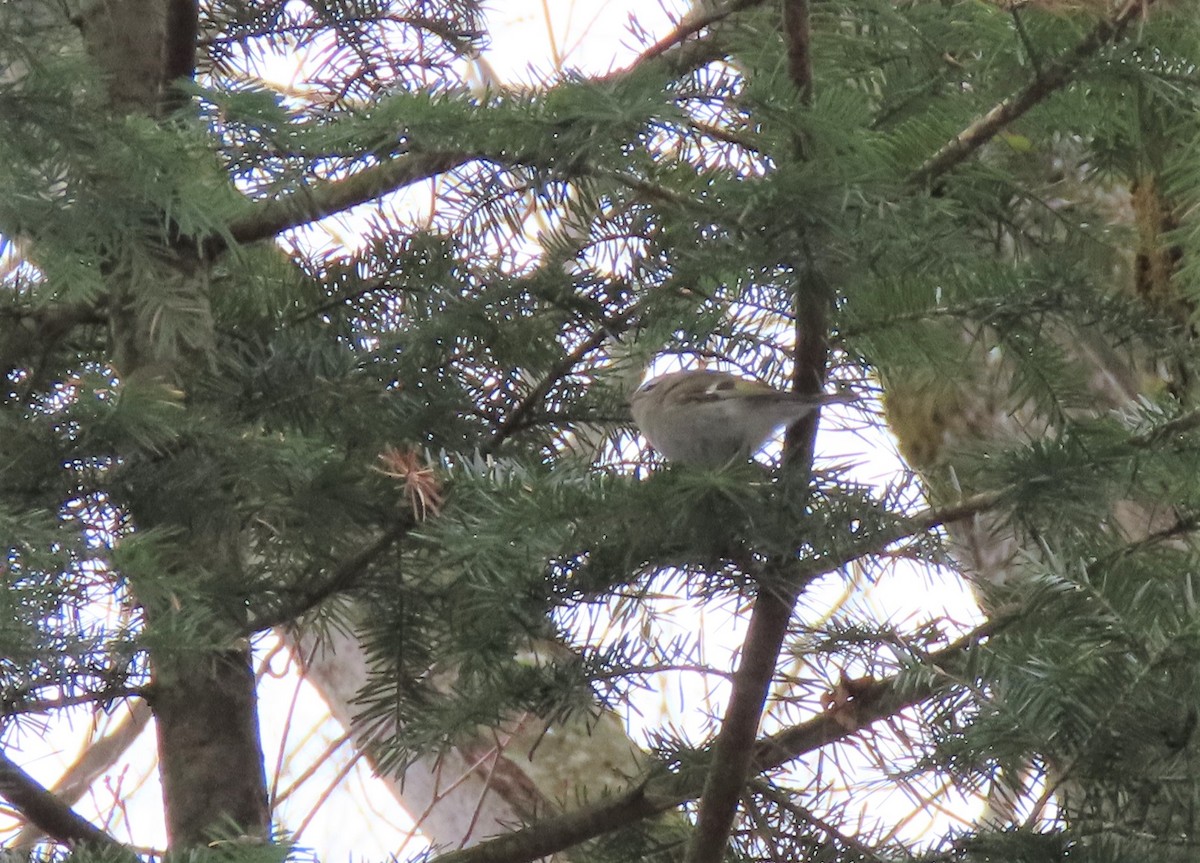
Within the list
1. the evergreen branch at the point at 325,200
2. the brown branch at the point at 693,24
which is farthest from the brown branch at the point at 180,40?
the brown branch at the point at 693,24

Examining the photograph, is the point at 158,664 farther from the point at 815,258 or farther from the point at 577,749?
the point at 577,749

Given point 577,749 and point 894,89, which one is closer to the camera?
point 894,89

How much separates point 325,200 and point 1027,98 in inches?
40.4

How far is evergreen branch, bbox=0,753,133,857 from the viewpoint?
1650 mm

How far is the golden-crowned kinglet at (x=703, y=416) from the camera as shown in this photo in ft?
6.06

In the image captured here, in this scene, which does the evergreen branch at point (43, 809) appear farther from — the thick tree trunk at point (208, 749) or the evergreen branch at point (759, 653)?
the evergreen branch at point (759, 653)

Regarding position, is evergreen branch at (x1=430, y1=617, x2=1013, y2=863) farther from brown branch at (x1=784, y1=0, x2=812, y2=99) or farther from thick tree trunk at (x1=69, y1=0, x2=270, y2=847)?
brown branch at (x1=784, y1=0, x2=812, y2=99)

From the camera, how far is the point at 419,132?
117cm

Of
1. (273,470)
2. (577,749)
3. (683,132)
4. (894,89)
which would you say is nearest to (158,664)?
(273,470)

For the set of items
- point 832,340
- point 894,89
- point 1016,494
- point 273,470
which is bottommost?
point 1016,494

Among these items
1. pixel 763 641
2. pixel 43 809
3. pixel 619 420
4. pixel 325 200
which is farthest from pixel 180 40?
pixel 763 641

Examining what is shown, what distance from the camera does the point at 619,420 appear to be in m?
2.07

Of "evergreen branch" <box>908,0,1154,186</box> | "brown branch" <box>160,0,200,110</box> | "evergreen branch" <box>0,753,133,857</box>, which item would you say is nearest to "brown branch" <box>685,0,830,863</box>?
"evergreen branch" <box>908,0,1154,186</box>

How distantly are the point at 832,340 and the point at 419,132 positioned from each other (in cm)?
60
